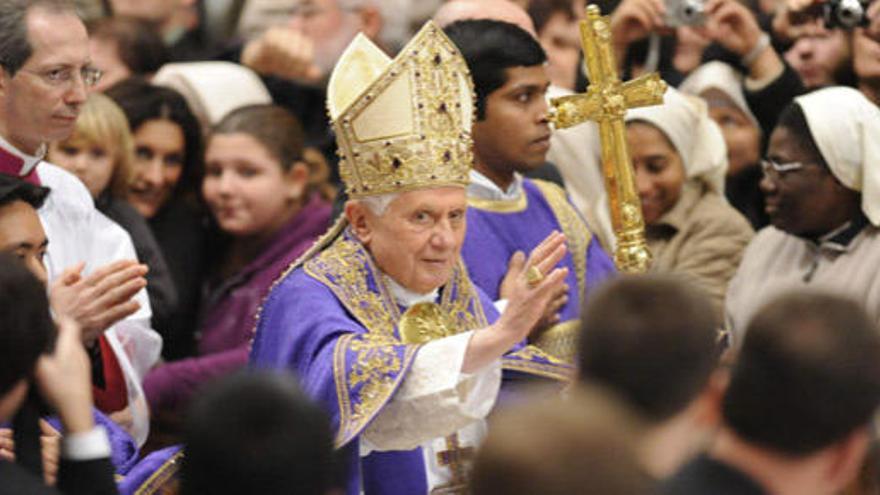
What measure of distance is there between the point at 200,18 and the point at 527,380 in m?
4.73

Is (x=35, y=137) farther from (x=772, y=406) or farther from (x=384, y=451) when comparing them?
(x=772, y=406)

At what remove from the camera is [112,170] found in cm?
734

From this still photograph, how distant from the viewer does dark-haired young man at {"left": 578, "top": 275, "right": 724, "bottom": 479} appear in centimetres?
362

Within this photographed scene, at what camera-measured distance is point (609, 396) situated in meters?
3.51

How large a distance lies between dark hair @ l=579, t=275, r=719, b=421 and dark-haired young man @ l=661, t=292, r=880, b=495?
9 cm

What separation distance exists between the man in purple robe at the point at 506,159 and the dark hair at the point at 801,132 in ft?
2.89

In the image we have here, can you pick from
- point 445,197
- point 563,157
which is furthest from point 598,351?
point 563,157

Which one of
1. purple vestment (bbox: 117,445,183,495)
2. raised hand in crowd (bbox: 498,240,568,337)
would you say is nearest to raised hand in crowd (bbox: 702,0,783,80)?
raised hand in crowd (bbox: 498,240,568,337)

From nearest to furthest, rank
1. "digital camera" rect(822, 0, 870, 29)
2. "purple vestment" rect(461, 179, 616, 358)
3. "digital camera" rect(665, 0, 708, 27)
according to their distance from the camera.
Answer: "purple vestment" rect(461, 179, 616, 358), "digital camera" rect(822, 0, 870, 29), "digital camera" rect(665, 0, 708, 27)

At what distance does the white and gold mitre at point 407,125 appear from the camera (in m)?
5.44

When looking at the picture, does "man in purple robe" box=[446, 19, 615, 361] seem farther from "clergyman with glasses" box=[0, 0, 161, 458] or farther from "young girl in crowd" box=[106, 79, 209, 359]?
"young girl in crowd" box=[106, 79, 209, 359]

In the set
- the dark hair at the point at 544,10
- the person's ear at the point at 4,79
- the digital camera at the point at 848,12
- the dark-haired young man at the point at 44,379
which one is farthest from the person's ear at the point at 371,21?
the dark-haired young man at the point at 44,379

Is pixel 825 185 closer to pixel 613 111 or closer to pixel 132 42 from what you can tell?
pixel 613 111

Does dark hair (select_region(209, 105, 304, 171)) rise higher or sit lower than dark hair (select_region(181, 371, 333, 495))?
lower
